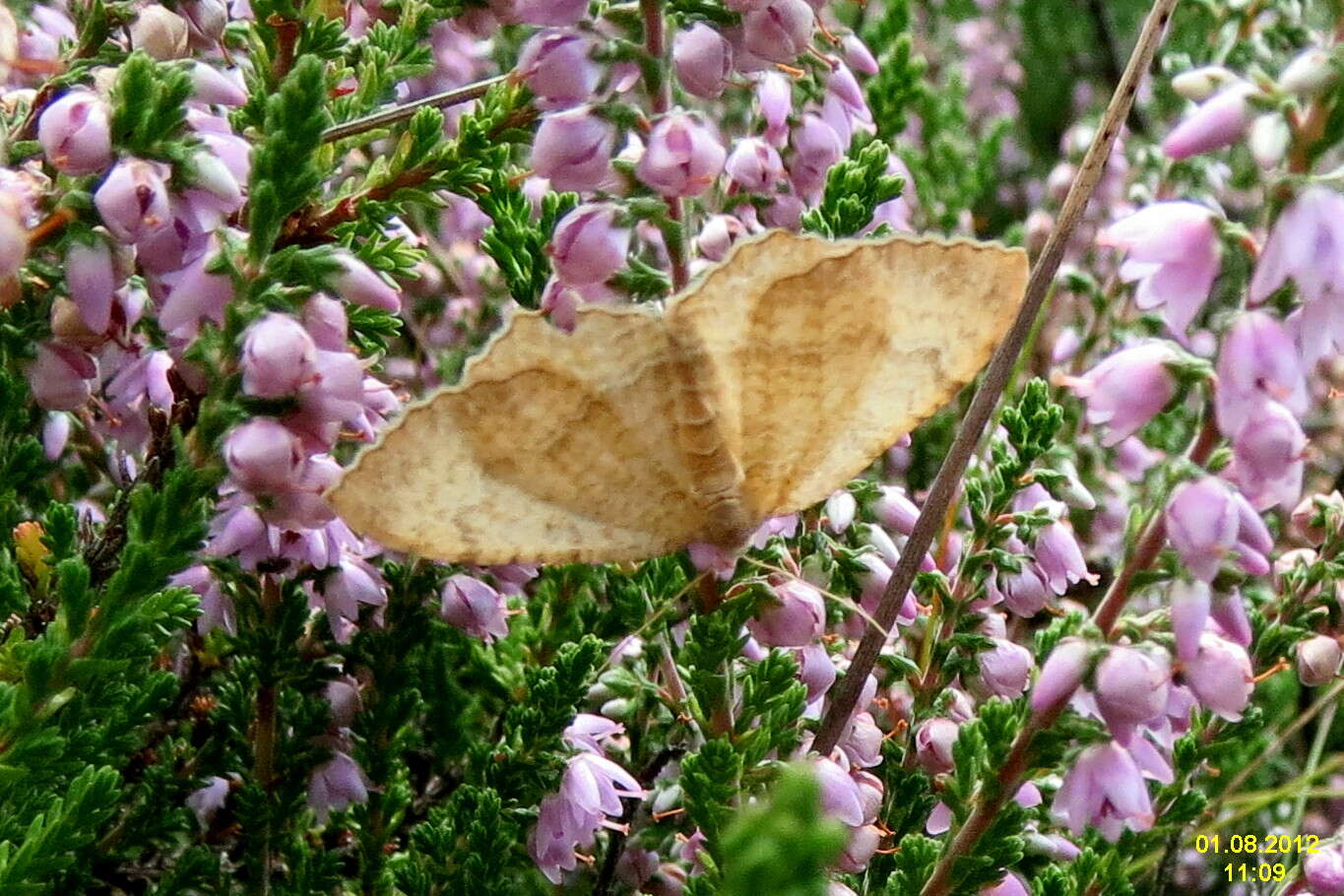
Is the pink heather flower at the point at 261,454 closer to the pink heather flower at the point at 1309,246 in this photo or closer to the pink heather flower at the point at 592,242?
the pink heather flower at the point at 592,242

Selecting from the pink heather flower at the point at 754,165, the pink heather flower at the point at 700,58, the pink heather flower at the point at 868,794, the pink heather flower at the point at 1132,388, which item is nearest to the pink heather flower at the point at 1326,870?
the pink heather flower at the point at 868,794

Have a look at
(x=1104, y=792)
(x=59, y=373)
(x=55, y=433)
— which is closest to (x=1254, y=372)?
(x=1104, y=792)

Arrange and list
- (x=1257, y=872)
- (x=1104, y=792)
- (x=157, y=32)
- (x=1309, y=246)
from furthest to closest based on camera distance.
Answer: (x=1257, y=872) → (x=157, y=32) → (x=1104, y=792) → (x=1309, y=246)

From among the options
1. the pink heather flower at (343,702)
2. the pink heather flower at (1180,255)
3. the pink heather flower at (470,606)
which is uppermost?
the pink heather flower at (1180,255)

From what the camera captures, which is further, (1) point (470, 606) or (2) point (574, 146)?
(1) point (470, 606)

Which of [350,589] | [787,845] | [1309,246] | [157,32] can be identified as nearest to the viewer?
[787,845]

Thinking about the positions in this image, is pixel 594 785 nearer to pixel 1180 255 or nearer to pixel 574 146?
pixel 574 146
